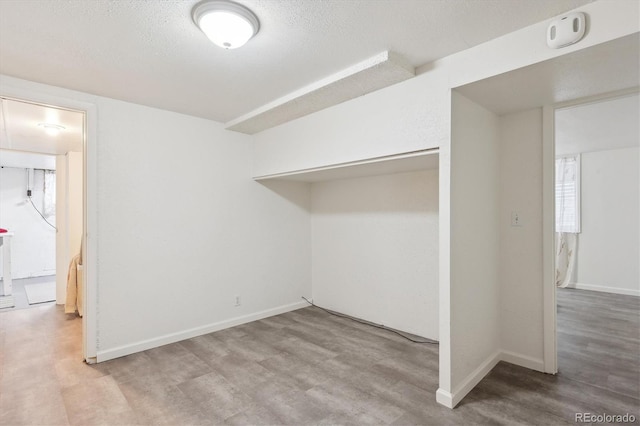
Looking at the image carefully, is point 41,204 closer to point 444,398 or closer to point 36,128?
point 36,128

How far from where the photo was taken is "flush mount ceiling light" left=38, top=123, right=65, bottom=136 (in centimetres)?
358

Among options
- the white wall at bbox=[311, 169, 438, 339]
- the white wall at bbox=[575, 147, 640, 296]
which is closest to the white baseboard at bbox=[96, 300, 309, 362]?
the white wall at bbox=[311, 169, 438, 339]

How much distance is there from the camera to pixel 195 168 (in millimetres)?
3598

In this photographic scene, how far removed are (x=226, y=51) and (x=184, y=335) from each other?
2.86m

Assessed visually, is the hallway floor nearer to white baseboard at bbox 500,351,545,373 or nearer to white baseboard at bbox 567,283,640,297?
white baseboard at bbox 500,351,545,373

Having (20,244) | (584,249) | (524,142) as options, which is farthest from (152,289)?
(584,249)

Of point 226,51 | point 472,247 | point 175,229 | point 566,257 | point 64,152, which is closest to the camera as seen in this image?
point 226,51

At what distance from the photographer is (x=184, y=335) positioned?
3.46m

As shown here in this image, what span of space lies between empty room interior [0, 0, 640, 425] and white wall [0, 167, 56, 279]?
9.55ft

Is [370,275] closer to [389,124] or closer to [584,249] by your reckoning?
[389,124]

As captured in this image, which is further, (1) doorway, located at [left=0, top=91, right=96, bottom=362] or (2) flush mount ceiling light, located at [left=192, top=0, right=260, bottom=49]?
(1) doorway, located at [left=0, top=91, right=96, bottom=362]

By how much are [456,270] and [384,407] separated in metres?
1.06

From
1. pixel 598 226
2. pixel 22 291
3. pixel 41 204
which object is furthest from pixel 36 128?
pixel 598 226

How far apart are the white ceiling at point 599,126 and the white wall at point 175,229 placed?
341 cm
